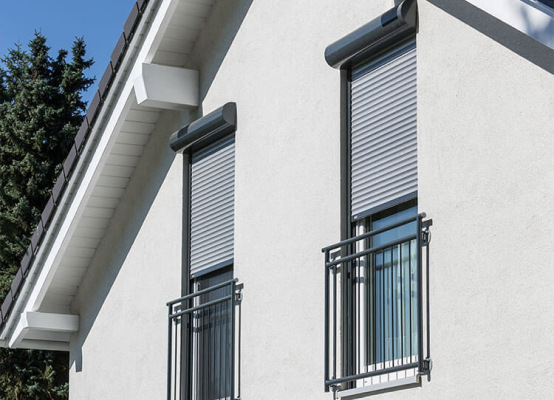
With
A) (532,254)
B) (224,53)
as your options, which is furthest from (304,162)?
(532,254)

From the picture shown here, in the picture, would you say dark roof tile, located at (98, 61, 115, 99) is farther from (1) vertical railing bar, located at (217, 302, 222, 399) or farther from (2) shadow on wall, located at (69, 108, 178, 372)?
(1) vertical railing bar, located at (217, 302, 222, 399)

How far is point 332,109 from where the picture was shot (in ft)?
32.1

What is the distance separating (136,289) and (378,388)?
4883 millimetres

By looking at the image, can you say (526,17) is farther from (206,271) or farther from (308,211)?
(206,271)

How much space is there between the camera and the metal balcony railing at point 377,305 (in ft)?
27.3

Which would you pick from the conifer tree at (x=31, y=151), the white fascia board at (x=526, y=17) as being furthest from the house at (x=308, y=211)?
the conifer tree at (x=31, y=151)

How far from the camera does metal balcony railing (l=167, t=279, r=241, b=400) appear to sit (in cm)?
1082

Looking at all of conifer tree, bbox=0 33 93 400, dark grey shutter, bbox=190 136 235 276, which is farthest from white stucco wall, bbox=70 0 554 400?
conifer tree, bbox=0 33 93 400

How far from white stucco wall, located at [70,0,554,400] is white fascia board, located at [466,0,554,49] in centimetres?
37

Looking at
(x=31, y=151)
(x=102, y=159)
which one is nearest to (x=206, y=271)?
(x=102, y=159)

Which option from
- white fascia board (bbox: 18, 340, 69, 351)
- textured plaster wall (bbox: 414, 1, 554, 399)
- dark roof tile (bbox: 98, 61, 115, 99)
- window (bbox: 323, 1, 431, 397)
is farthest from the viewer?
white fascia board (bbox: 18, 340, 69, 351)

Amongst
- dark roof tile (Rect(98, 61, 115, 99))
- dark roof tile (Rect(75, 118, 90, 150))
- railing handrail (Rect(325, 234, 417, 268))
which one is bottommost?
railing handrail (Rect(325, 234, 417, 268))

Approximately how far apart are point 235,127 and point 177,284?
70.4 inches

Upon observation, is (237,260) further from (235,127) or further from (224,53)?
(224,53)
